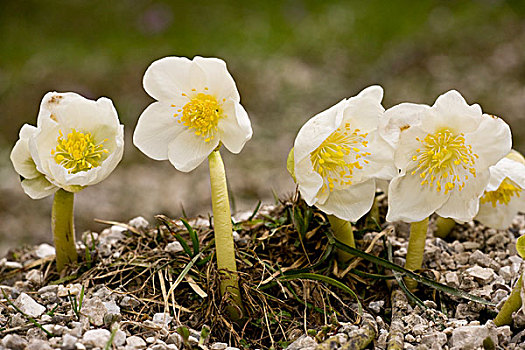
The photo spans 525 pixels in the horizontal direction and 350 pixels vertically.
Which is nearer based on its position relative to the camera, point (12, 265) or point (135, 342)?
point (135, 342)

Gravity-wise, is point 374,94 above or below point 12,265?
above

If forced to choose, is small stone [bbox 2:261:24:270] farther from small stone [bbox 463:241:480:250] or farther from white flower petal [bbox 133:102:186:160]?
small stone [bbox 463:241:480:250]

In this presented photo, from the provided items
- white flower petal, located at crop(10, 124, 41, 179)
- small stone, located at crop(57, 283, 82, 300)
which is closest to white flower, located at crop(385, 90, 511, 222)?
small stone, located at crop(57, 283, 82, 300)

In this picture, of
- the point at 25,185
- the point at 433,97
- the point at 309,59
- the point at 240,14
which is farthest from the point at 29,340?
the point at 240,14

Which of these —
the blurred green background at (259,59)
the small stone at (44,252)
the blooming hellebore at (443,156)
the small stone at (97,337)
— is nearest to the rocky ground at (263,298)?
the small stone at (97,337)

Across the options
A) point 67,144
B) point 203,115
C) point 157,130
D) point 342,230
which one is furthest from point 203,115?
point 342,230

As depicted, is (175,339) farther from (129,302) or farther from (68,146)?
(68,146)

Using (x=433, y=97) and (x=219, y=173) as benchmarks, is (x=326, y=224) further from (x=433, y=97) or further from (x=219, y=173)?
(x=433, y=97)
